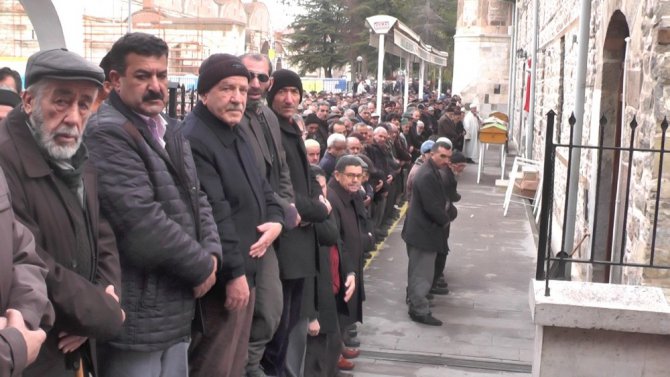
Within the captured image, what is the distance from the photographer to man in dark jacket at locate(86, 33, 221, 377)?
10.2 ft

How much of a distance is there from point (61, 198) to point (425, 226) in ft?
17.7

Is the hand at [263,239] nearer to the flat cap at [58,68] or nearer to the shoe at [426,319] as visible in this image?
the flat cap at [58,68]

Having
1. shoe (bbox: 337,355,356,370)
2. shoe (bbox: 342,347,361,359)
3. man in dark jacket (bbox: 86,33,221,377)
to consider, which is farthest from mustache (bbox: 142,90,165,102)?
shoe (bbox: 342,347,361,359)

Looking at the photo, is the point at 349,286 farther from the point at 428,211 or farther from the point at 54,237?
the point at 54,237

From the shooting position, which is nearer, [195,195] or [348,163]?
[195,195]

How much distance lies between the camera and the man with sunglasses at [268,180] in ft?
14.0

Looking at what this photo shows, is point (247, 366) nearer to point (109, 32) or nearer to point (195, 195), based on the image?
point (195, 195)

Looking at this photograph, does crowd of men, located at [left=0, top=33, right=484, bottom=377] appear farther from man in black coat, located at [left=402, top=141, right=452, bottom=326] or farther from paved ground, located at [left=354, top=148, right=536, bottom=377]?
man in black coat, located at [left=402, top=141, right=452, bottom=326]

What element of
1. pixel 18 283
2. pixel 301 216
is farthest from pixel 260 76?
pixel 18 283

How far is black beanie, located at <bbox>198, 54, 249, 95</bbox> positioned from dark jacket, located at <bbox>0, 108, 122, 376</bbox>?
127 cm

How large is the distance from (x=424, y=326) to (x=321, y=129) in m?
4.01

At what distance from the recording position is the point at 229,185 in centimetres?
381

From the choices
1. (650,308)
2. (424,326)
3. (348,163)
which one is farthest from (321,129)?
(650,308)

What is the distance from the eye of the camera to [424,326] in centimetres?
754
